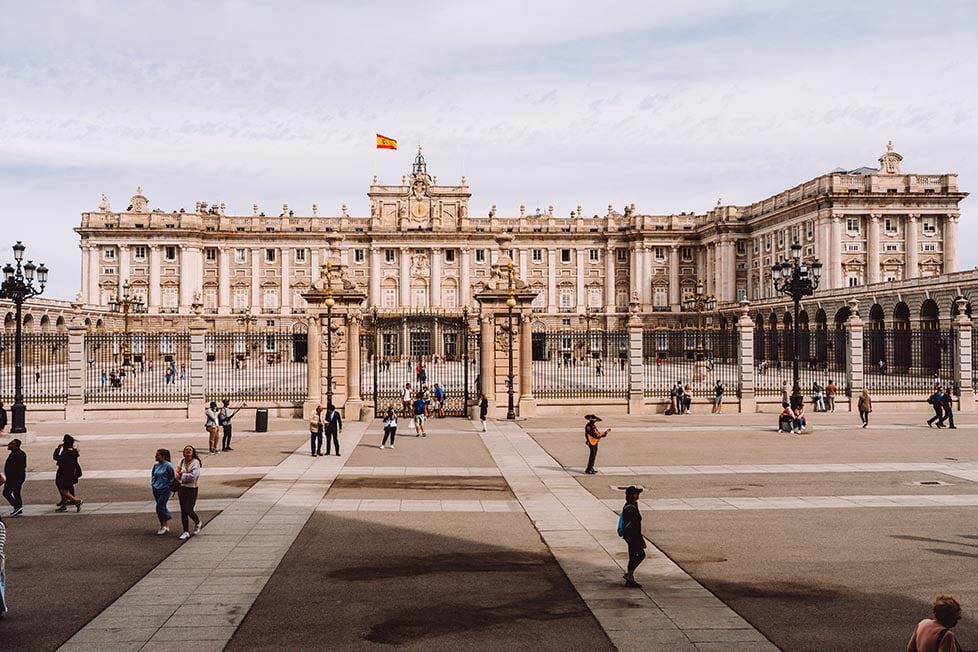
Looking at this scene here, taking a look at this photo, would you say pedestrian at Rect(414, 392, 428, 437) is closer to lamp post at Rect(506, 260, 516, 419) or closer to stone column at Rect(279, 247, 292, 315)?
lamp post at Rect(506, 260, 516, 419)

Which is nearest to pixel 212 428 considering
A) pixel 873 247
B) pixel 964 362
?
pixel 964 362

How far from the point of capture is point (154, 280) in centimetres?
10638

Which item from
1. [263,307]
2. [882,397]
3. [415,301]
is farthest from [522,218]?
[882,397]

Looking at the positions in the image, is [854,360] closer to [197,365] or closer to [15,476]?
[197,365]

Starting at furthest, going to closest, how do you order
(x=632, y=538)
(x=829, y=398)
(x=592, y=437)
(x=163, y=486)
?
(x=829, y=398)
(x=592, y=437)
(x=163, y=486)
(x=632, y=538)

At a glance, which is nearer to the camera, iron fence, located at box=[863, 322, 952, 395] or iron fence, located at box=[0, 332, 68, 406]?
iron fence, located at box=[0, 332, 68, 406]

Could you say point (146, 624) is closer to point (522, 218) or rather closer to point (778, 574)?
point (778, 574)

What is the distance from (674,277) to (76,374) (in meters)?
88.0

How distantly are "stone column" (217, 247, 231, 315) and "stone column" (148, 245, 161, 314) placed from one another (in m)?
7.12

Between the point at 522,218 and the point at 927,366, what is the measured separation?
2441 inches

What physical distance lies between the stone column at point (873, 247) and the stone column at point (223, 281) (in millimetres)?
74117

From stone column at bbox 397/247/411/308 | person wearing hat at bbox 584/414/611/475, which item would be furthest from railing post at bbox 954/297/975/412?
stone column at bbox 397/247/411/308

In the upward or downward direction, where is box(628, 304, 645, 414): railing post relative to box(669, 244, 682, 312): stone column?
downward

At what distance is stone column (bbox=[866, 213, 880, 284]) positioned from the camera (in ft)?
272
